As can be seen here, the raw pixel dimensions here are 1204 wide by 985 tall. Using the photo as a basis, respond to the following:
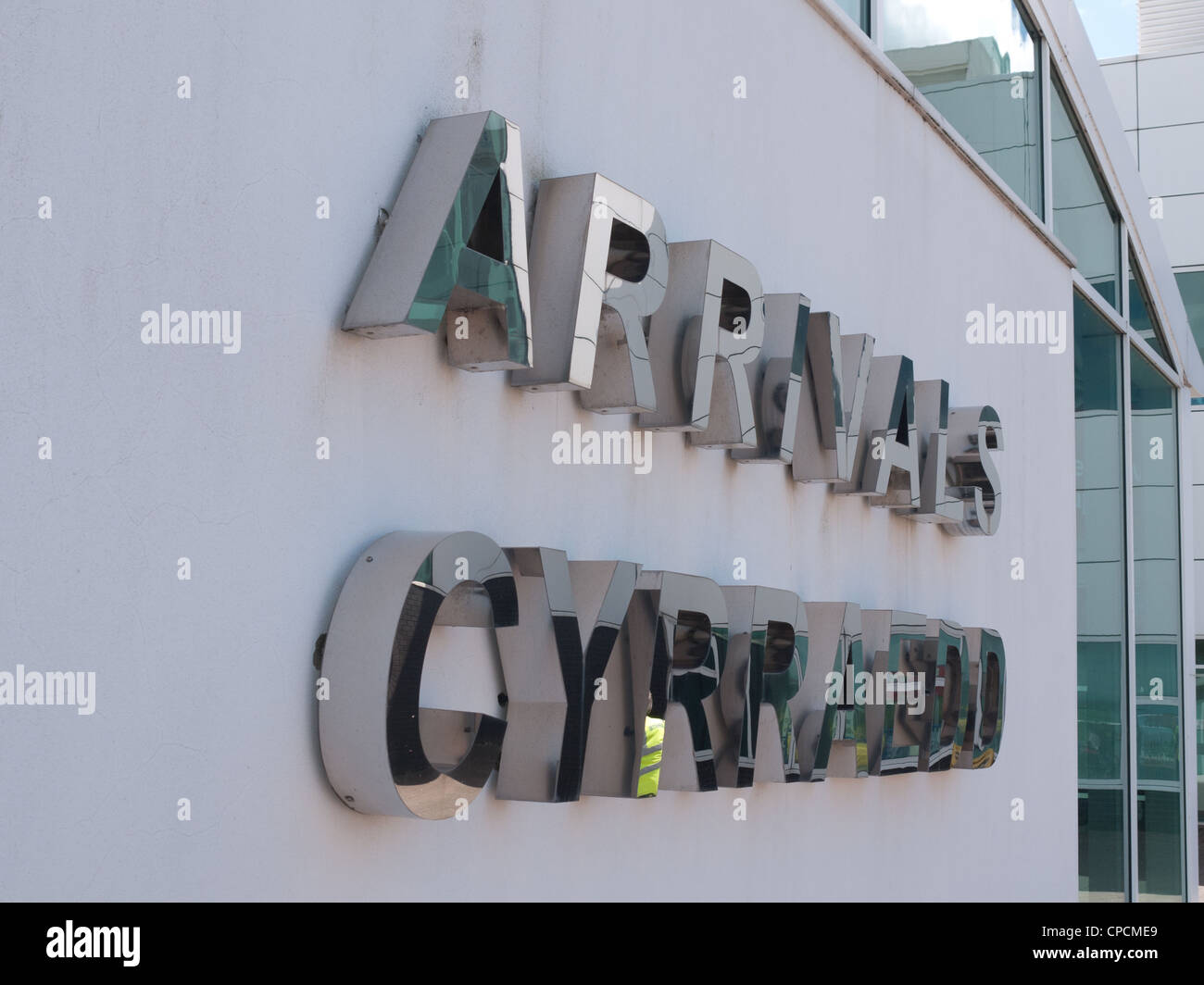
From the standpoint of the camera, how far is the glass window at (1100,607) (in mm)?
7848

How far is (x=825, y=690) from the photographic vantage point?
4.22 meters

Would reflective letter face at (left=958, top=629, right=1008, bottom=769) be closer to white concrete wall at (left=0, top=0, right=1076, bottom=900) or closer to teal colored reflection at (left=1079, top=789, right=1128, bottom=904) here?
white concrete wall at (left=0, top=0, right=1076, bottom=900)

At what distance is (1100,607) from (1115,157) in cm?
304

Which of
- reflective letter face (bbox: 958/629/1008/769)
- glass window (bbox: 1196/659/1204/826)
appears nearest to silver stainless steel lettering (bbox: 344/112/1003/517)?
reflective letter face (bbox: 958/629/1008/769)

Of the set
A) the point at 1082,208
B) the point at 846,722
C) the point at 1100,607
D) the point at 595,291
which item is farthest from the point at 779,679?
the point at 1082,208

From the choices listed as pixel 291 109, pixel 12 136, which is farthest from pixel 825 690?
pixel 12 136

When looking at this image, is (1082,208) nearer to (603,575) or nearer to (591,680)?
(603,575)

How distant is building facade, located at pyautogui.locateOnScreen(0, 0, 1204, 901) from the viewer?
2.12m

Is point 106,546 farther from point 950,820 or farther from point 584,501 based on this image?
point 950,820

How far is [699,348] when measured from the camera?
3512mm

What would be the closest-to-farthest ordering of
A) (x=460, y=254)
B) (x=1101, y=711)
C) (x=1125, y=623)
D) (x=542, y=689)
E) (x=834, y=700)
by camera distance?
1. (x=460, y=254)
2. (x=542, y=689)
3. (x=834, y=700)
4. (x=1101, y=711)
5. (x=1125, y=623)

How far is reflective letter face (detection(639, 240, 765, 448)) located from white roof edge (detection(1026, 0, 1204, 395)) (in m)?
4.60
